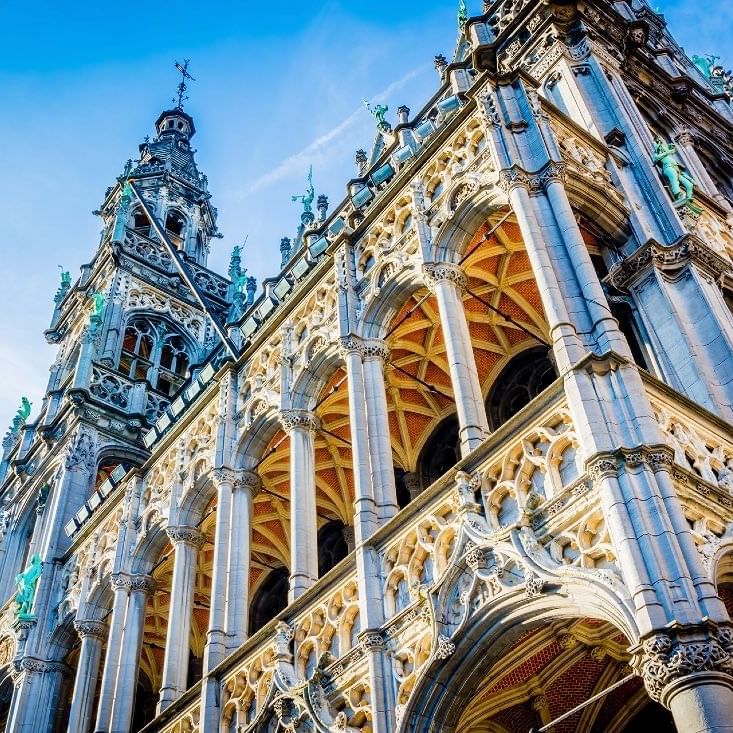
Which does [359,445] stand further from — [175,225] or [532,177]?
[175,225]

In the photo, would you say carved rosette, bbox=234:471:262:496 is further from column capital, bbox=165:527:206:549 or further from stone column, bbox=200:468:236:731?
column capital, bbox=165:527:206:549

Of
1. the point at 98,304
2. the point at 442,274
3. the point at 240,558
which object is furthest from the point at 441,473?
the point at 98,304

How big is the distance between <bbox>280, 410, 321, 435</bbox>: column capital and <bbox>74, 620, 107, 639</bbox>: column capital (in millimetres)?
7946

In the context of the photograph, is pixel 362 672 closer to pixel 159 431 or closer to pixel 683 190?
pixel 683 190

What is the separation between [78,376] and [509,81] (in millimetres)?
20669

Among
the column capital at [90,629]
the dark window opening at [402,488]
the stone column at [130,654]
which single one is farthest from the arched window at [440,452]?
the column capital at [90,629]

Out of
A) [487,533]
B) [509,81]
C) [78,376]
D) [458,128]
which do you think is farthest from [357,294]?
[78,376]

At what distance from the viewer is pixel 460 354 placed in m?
14.9

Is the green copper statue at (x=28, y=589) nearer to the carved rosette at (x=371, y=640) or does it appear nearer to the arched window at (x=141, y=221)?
the carved rosette at (x=371, y=640)

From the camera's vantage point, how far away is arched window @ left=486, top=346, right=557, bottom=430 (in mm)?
20547

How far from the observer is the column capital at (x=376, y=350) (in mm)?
17391

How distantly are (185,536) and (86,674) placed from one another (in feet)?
13.5

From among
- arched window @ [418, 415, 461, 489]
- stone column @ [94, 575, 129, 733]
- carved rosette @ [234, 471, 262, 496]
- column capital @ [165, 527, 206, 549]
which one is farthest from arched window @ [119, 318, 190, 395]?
carved rosette @ [234, 471, 262, 496]

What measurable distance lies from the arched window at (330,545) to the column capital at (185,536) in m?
3.50
